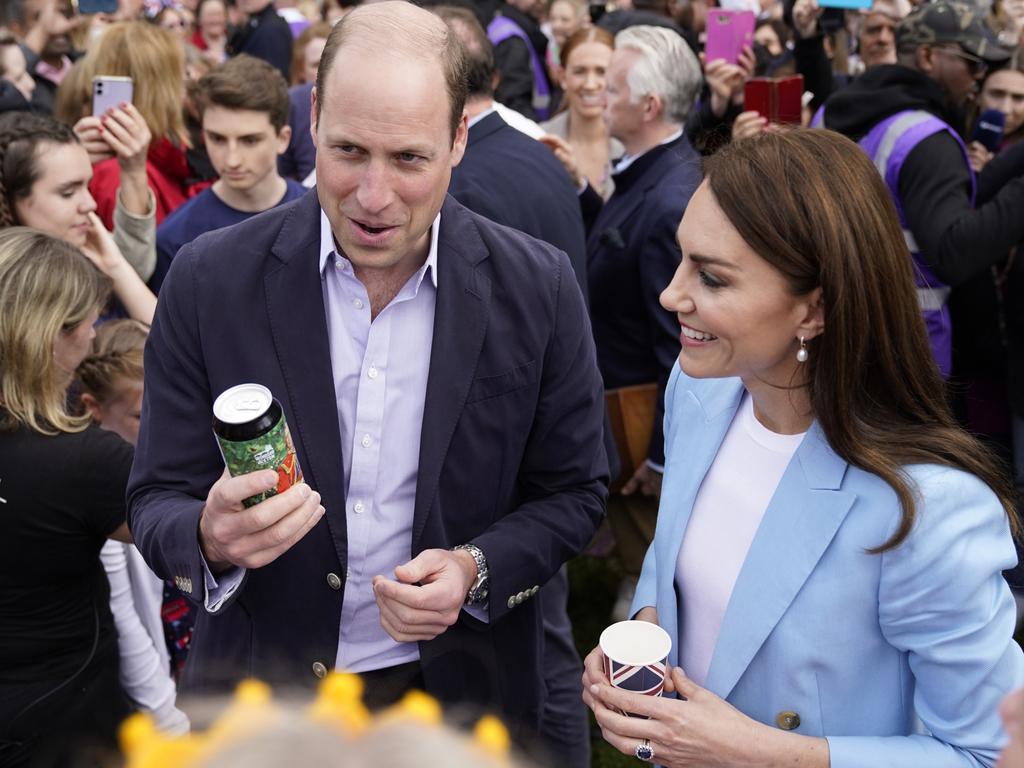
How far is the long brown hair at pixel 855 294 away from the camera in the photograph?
1.83 meters

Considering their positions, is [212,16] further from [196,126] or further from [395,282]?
[395,282]

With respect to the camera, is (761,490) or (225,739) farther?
(761,490)

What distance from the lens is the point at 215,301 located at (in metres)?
2.17

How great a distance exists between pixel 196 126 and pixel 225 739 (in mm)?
5922

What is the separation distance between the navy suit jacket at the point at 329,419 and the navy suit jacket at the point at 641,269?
62.0 inches

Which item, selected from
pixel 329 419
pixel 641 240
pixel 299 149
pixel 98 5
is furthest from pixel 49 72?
pixel 329 419

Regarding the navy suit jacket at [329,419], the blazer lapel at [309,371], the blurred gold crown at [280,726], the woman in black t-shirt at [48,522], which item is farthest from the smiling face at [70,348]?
the blurred gold crown at [280,726]

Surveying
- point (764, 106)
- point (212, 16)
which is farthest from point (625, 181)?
point (212, 16)

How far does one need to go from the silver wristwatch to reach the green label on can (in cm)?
52

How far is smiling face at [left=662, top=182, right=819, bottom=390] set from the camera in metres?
1.91

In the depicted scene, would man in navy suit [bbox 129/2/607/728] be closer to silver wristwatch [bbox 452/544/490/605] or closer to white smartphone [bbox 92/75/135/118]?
silver wristwatch [bbox 452/544/490/605]

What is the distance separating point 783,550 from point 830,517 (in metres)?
0.11

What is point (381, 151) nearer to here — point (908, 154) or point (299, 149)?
point (908, 154)

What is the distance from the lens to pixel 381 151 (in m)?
2.07
